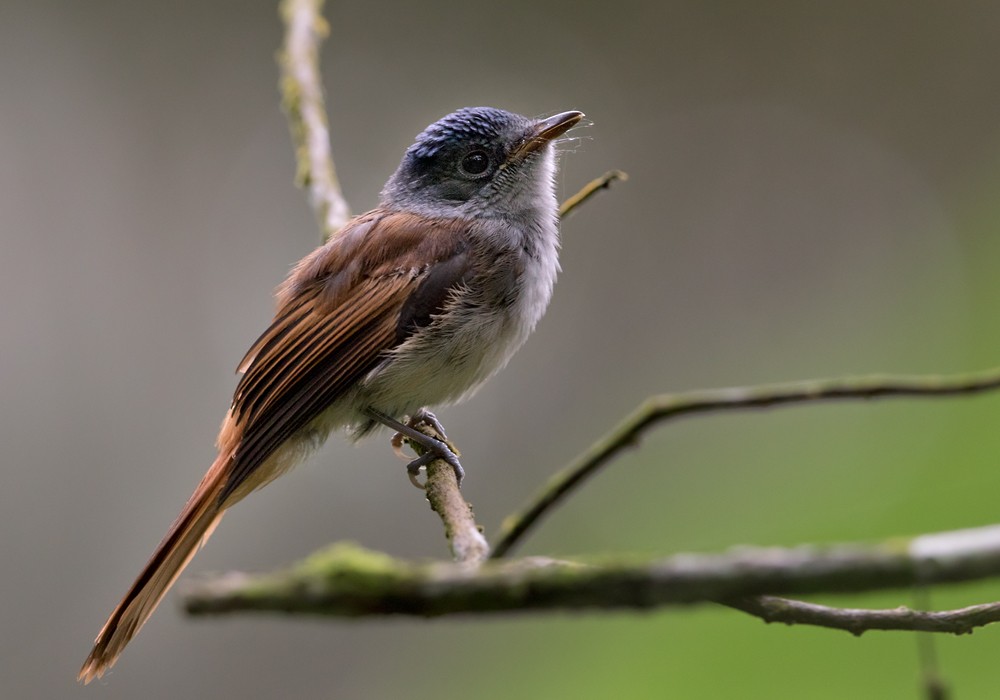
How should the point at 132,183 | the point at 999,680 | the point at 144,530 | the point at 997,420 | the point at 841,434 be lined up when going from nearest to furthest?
the point at 999,680 < the point at 997,420 < the point at 841,434 < the point at 144,530 < the point at 132,183

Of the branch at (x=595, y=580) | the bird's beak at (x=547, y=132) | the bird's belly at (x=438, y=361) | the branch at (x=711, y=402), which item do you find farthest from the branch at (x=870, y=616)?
the bird's beak at (x=547, y=132)

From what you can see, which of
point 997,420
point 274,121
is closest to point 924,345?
point 997,420

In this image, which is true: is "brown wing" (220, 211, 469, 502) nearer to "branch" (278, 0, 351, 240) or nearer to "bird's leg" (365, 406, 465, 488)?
"bird's leg" (365, 406, 465, 488)

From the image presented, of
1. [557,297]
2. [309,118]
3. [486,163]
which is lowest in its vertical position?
[557,297]

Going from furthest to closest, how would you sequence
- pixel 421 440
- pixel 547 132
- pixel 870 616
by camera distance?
pixel 547 132 → pixel 421 440 → pixel 870 616

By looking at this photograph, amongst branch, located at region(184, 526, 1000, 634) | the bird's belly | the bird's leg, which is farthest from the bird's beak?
branch, located at region(184, 526, 1000, 634)

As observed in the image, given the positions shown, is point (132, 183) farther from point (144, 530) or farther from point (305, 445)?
point (305, 445)

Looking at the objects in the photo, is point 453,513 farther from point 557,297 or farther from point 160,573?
point 557,297

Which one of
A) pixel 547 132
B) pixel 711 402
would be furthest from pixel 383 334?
pixel 711 402
